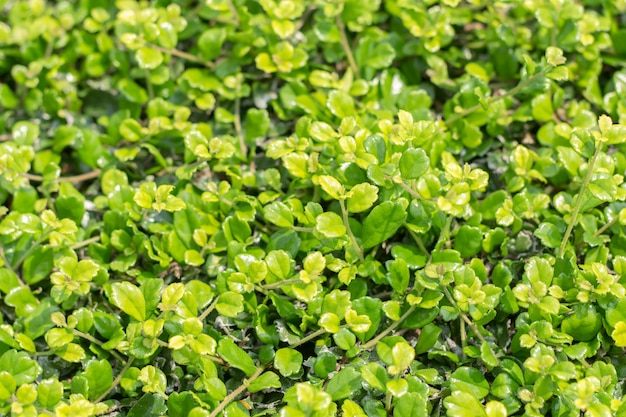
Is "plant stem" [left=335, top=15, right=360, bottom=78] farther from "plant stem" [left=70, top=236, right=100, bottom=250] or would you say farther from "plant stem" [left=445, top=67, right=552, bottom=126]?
"plant stem" [left=70, top=236, right=100, bottom=250]

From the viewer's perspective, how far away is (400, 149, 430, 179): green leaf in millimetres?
2020

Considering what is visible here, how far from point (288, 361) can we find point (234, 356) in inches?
5.9

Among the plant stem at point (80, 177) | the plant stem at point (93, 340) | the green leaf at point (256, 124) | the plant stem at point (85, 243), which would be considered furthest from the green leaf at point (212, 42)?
the plant stem at point (93, 340)

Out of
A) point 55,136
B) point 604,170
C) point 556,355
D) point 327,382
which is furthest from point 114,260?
point 604,170

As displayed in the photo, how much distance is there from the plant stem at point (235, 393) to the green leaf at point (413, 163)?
68 cm

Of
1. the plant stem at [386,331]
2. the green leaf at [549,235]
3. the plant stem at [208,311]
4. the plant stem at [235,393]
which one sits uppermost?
the green leaf at [549,235]

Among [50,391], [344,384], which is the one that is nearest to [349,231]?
[344,384]

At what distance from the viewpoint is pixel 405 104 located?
8.16ft

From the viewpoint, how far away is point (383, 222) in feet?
6.81

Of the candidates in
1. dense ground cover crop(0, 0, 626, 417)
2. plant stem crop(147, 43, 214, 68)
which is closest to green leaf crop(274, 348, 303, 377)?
dense ground cover crop(0, 0, 626, 417)

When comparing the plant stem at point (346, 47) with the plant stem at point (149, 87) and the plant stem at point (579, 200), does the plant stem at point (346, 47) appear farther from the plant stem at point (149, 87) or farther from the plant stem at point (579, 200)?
the plant stem at point (579, 200)

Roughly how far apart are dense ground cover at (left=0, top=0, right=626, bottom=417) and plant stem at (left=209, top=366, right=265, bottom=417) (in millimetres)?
13

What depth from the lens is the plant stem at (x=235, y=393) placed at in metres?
1.90

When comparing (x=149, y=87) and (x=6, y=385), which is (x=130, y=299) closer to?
(x=6, y=385)
